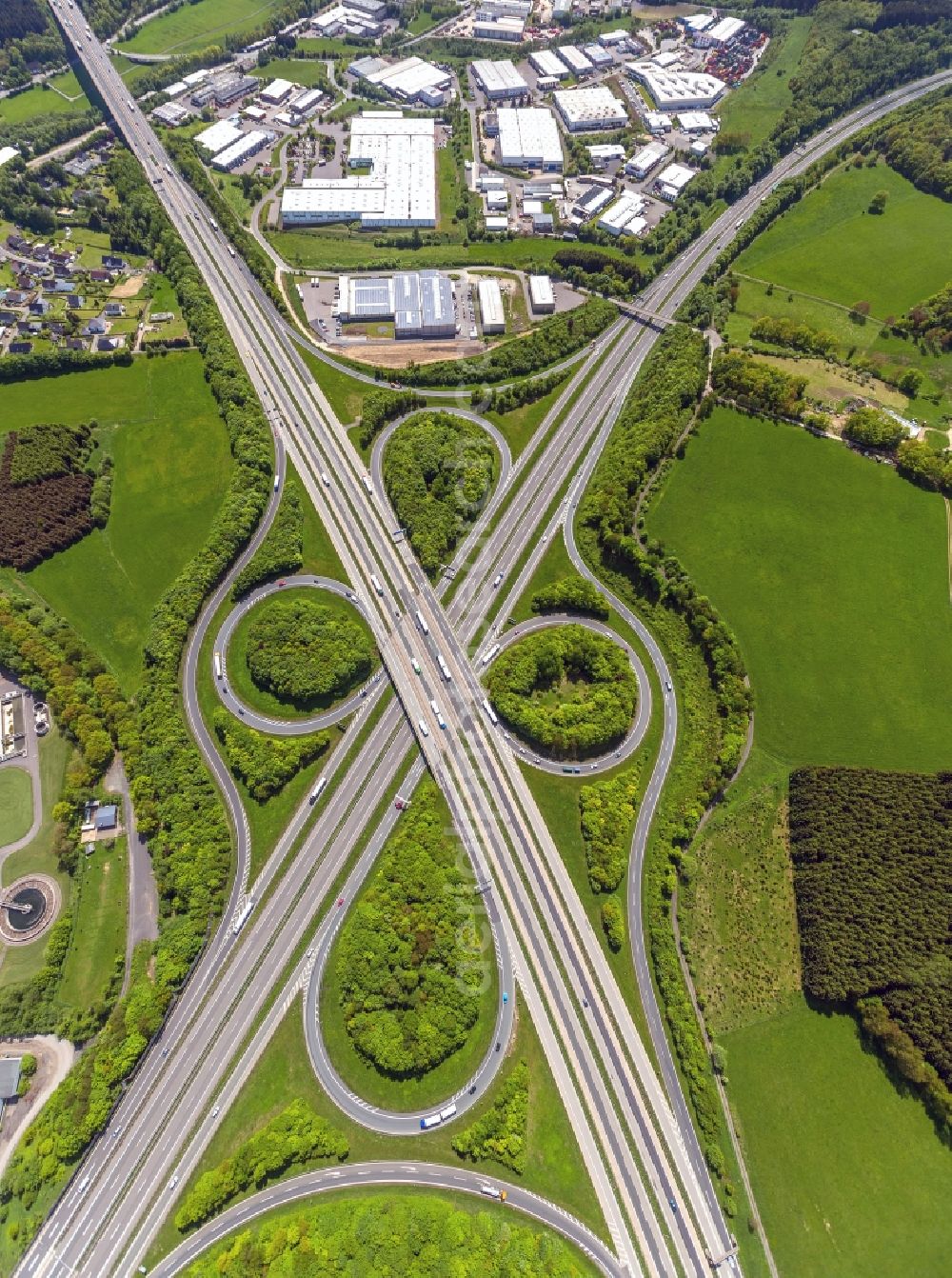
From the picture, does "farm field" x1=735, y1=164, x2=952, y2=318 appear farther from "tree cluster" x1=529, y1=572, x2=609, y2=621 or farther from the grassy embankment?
"tree cluster" x1=529, y1=572, x2=609, y2=621

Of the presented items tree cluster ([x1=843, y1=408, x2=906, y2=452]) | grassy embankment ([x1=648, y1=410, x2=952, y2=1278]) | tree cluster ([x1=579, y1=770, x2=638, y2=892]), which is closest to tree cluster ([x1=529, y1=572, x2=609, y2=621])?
grassy embankment ([x1=648, y1=410, x2=952, y2=1278])

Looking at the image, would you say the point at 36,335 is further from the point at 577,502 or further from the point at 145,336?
the point at 577,502

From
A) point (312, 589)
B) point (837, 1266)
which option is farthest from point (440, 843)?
point (837, 1266)

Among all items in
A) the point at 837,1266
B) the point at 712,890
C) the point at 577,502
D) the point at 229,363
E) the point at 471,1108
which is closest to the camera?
the point at 837,1266

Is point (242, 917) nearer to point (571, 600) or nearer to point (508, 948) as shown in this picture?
point (508, 948)

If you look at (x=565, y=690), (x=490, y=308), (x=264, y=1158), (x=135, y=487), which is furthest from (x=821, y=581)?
(x=135, y=487)
